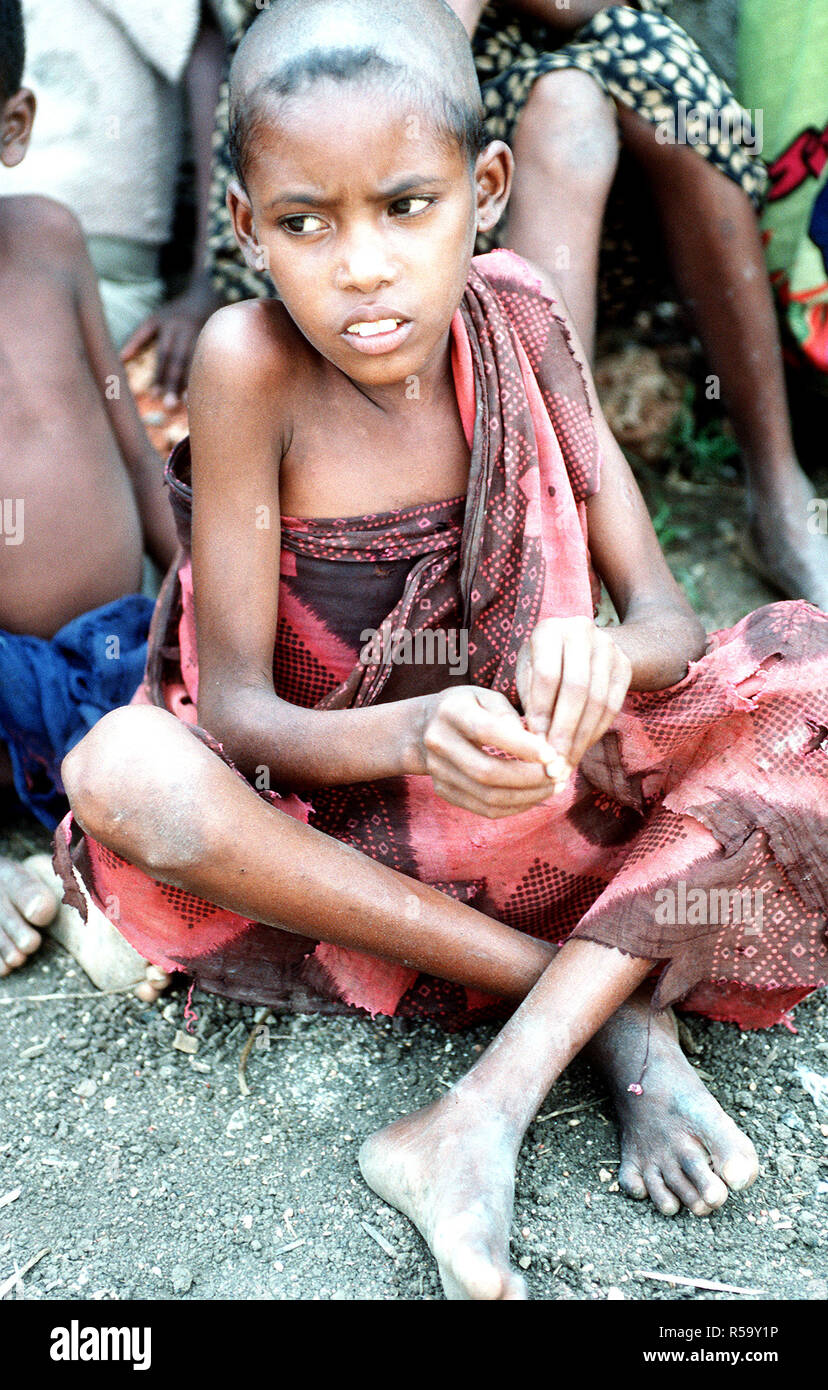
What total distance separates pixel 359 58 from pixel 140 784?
805 millimetres

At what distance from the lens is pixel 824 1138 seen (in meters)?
1.49

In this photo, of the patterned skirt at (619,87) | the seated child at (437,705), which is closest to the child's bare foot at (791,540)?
the patterned skirt at (619,87)

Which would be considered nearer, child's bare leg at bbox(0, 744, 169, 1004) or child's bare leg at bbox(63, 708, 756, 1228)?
child's bare leg at bbox(63, 708, 756, 1228)

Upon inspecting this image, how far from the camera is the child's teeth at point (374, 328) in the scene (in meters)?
1.39

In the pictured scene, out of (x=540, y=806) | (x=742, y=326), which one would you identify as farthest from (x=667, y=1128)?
(x=742, y=326)

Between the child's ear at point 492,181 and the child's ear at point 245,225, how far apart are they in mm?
276

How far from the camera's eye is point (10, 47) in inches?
80.2

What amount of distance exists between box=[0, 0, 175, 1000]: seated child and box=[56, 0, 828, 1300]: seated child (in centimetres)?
31

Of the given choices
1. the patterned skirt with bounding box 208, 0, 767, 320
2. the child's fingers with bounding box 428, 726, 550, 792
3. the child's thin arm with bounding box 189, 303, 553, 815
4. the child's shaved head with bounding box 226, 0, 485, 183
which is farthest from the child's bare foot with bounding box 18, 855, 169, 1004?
the patterned skirt with bounding box 208, 0, 767, 320

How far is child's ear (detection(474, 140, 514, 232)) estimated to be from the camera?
1.54 metres

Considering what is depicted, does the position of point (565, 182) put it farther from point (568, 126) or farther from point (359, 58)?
point (359, 58)

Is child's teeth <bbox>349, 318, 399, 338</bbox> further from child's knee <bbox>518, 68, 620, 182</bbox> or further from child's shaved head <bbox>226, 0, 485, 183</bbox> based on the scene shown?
child's knee <bbox>518, 68, 620, 182</bbox>

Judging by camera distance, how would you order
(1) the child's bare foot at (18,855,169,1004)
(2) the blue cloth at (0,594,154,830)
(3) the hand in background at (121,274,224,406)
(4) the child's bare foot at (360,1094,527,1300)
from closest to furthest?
(4) the child's bare foot at (360,1094,527,1300) < (1) the child's bare foot at (18,855,169,1004) < (2) the blue cloth at (0,594,154,830) < (3) the hand in background at (121,274,224,406)
